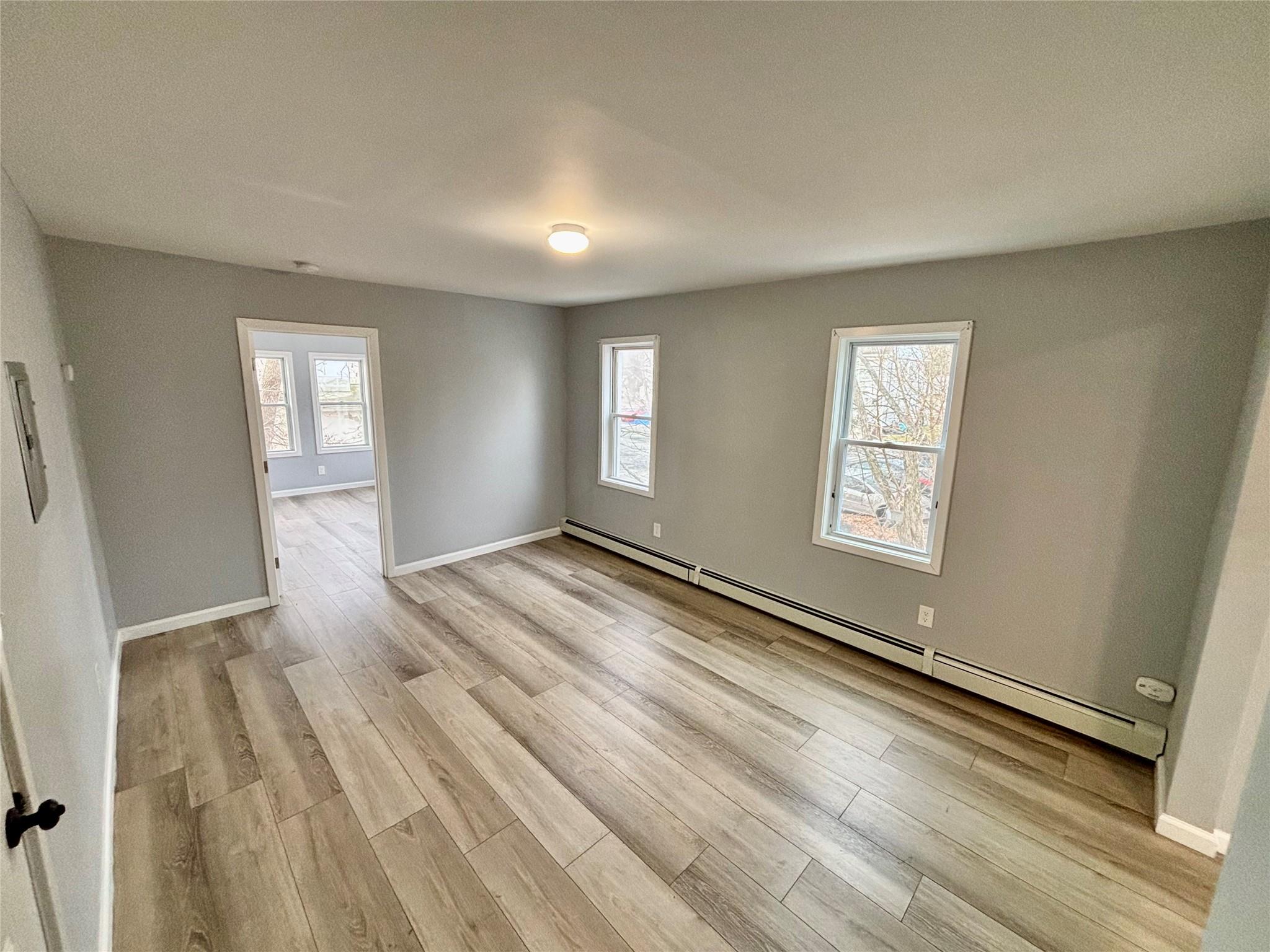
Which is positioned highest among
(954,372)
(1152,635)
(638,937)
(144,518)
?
(954,372)

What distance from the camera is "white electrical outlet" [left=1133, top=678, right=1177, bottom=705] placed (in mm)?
2143

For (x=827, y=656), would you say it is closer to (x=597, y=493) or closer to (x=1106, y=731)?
(x=1106, y=731)

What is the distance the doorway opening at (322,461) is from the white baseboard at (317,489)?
0.01m

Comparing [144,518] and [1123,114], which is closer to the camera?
[1123,114]

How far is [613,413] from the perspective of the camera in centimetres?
469

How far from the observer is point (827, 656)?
306 cm

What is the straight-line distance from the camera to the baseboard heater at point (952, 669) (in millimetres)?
2264

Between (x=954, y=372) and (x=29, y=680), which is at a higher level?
(x=954, y=372)

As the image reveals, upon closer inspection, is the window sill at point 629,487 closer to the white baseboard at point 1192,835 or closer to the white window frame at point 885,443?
the white window frame at point 885,443

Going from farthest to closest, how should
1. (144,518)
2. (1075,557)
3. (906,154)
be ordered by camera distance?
(144,518), (1075,557), (906,154)

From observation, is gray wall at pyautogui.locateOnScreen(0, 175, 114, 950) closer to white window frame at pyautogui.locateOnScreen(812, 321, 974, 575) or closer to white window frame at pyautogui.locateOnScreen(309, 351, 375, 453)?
white window frame at pyautogui.locateOnScreen(812, 321, 974, 575)

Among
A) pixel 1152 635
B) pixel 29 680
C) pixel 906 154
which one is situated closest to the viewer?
pixel 29 680

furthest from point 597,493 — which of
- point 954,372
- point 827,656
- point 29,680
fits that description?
point 29,680

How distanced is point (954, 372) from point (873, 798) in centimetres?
209
